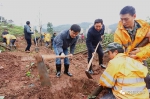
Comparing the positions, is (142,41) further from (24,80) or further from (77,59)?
(77,59)

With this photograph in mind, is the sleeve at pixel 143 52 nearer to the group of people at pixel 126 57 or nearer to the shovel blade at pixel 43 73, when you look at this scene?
the group of people at pixel 126 57

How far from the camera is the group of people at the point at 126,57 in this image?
2799 millimetres

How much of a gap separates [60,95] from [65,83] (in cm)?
53

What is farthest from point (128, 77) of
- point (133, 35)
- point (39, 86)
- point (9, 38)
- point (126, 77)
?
point (9, 38)

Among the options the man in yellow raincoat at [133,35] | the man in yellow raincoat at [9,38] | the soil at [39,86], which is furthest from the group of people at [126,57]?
the man in yellow raincoat at [9,38]

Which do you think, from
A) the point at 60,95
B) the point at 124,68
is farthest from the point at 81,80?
the point at 124,68

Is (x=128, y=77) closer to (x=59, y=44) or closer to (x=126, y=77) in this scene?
(x=126, y=77)

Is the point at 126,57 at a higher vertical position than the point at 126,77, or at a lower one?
higher

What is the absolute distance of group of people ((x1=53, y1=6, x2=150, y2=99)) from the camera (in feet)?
9.18

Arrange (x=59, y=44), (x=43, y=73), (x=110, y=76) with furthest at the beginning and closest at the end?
(x=59, y=44) < (x=43, y=73) < (x=110, y=76)

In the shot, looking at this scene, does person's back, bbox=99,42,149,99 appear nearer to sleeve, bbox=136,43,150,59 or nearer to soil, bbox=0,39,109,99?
sleeve, bbox=136,43,150,59

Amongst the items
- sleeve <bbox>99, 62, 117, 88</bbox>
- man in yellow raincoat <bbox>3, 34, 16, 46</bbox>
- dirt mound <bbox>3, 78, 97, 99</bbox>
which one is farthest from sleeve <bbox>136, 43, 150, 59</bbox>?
man in yellow raincoat <bbox>3, 34, 16, 46</bbox>

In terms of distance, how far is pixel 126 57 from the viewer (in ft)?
9.51

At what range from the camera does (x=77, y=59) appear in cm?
875
